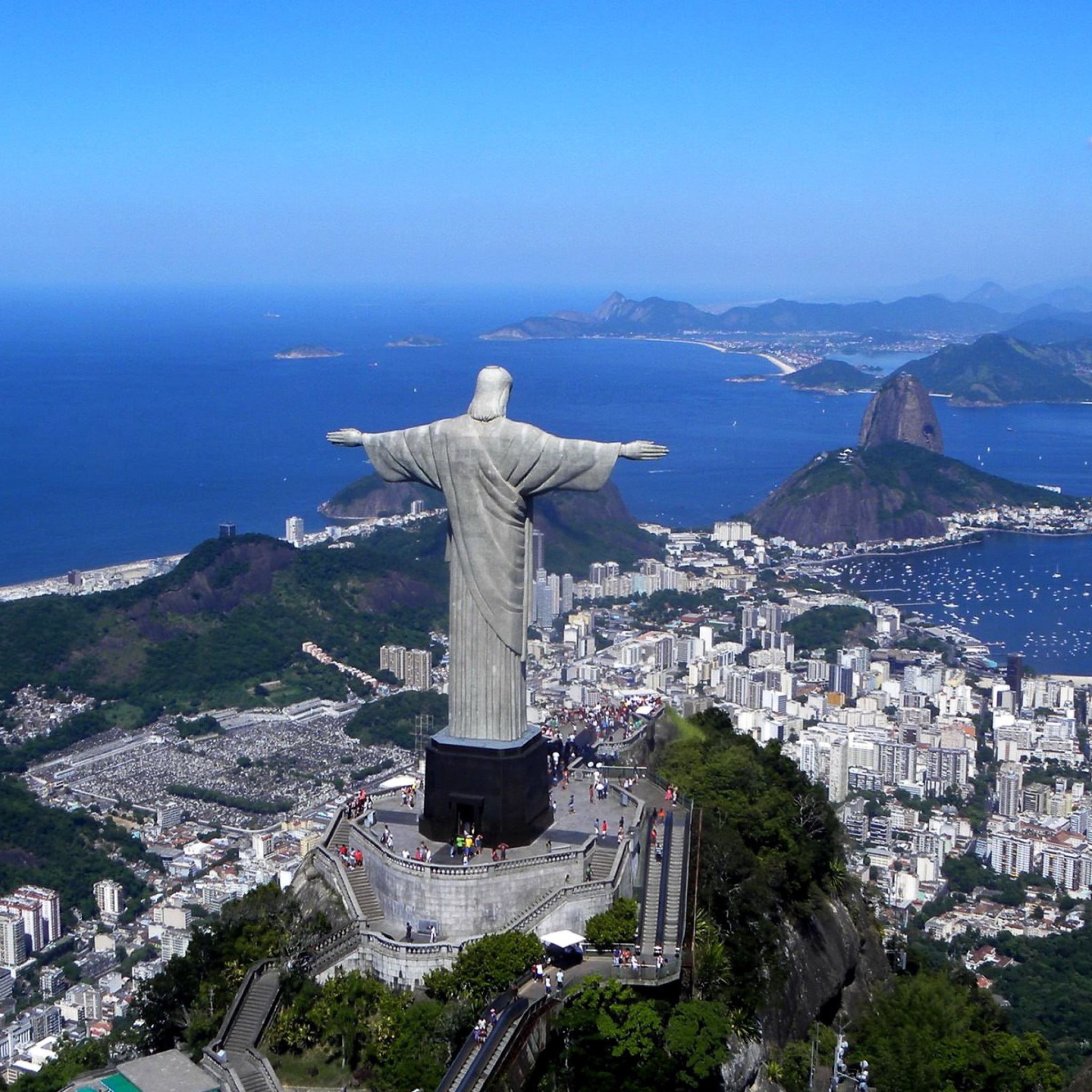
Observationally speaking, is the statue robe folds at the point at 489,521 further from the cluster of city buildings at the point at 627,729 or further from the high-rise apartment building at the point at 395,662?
the high-rise apartment building at the point at 395,662

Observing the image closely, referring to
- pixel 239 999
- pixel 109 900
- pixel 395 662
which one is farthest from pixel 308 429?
pixel 239 999

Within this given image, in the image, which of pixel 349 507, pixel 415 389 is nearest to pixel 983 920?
pixel 349 507

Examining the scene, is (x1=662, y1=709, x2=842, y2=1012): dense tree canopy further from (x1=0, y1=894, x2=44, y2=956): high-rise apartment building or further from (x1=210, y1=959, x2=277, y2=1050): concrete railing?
(x1=0, y1=894, x2=44, y2=956): high-rise apartment building

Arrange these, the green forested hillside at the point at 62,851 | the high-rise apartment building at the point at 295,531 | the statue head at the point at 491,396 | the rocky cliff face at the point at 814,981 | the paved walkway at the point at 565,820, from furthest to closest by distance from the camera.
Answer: the high-rise apartment building at the point at 295,531, the green forested hillside at the point at 62,851, the paved walkway at the point at 565,820, the statue head at the point at 491,396, the rocky cliff face at the point at 814,981

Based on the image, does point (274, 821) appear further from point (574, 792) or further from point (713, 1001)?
point (713, 1001)

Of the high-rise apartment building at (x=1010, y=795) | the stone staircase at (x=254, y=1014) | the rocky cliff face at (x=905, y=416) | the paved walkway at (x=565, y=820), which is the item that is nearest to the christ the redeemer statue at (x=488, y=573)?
the paved walkway at (x=565, y=820)

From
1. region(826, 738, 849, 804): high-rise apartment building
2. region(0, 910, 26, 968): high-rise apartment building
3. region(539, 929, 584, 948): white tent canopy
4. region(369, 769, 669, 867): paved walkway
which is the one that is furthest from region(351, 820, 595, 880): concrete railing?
region(826, 738, 849, 804): high-rise apartment building
